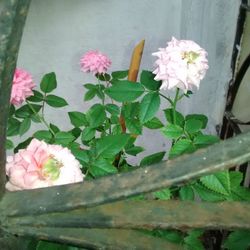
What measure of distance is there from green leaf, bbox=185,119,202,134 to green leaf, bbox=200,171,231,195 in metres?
0.11

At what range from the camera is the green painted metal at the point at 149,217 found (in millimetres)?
353

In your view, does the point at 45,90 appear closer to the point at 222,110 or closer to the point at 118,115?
the point at 118,115

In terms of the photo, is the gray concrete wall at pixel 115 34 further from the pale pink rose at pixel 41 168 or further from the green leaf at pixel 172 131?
the pale pink rose at pixel 41 168

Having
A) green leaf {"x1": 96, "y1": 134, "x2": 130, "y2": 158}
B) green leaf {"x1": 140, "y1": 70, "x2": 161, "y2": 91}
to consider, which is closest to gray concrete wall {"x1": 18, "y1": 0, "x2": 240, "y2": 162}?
green leaf {"x1": 140, "y1": 70, "x2": 161, "y2": 91}

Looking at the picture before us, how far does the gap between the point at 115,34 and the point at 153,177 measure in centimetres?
114

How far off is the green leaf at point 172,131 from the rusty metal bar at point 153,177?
20.0 inches

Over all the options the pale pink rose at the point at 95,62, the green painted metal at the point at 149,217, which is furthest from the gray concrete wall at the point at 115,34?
the green painted metal at the point at 149,217

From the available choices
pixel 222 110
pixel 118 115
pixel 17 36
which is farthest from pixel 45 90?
pixel 17 36

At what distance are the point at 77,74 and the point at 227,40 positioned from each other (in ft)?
1.66

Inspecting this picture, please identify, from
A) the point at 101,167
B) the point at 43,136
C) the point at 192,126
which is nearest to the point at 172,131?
the point at 192,126

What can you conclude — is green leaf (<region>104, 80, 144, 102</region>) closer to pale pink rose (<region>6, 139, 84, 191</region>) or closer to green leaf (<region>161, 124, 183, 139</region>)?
green leaf (<region>161, 124, 183, 139</region>)

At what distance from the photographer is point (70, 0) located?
133cm

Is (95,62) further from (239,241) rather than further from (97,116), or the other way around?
(239,241)

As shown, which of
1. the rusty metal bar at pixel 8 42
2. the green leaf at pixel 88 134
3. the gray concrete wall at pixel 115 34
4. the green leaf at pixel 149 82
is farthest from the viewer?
Answer: the gray concrete wall at pixel 115 34
